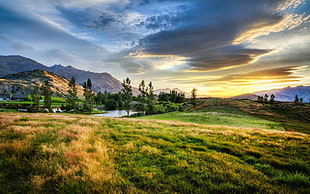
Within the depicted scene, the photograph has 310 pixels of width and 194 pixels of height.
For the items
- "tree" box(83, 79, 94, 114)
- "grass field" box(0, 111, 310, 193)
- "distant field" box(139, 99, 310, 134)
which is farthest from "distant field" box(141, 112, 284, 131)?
"tree" box(83, 79, 94, 114)

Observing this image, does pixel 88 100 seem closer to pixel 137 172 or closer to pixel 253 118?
pixel 253 118

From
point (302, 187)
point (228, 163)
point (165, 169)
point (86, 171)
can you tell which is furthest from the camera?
point (228, 163)

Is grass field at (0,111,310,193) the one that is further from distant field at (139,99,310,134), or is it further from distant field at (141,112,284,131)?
distant field at (139,99,310,134)

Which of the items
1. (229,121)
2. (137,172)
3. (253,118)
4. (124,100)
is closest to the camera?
(137,172)

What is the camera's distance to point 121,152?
24.7 ft

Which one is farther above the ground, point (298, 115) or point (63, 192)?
point (63, 192)

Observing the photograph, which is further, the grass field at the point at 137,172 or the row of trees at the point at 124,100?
the row of trees at the point at 124,100

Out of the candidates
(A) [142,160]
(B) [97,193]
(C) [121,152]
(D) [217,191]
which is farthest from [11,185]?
(D) [217,191]

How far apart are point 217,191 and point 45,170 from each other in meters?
6.68

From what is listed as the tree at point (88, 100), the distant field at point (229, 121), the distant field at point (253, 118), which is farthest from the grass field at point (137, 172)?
the tree at point (88, 100)

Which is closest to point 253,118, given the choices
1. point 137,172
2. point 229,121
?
point 229,121

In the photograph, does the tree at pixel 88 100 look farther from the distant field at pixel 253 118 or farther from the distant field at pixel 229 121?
the distant field at pixel 229 121

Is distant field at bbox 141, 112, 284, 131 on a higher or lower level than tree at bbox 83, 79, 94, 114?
lower

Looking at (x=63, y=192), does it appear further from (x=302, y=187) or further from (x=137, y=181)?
(x=302, y=187)
